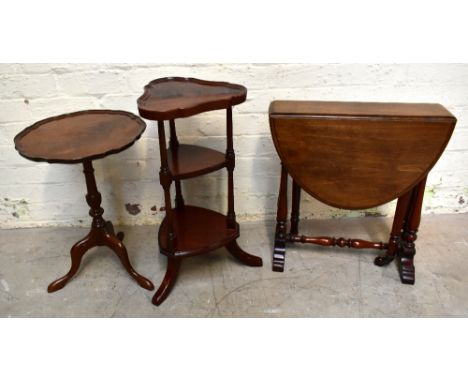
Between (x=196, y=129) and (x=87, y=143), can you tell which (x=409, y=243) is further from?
(x=87, y=143)

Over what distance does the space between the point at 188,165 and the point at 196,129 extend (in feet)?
1.65

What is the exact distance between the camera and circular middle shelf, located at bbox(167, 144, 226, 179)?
5.77 feet

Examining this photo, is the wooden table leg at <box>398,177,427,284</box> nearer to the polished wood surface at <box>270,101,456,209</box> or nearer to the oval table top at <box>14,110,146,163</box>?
the polished wood surface at <box>270,101,456,209</box>

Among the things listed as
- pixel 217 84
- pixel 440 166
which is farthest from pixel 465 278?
pixel 217 84

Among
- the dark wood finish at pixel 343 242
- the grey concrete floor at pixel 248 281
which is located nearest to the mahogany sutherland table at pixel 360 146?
the dark wood finish at pixel 343 242

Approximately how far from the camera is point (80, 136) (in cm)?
175

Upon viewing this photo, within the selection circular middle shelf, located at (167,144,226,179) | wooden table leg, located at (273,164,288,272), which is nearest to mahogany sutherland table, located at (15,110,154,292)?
circular middle shelf, located at (167,144,226,179)

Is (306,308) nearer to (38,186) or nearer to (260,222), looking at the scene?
(260,222)

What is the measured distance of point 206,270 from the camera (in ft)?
7.07

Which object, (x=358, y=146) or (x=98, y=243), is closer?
(x=358, y=146)

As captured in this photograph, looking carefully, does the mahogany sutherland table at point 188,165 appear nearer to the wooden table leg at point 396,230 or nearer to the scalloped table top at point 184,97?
the scalloped table top at point 184,97

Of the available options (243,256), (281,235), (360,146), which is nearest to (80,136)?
(243,256)

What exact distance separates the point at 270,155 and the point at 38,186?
1436 millimetres

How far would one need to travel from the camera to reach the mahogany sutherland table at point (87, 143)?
5.25ft
